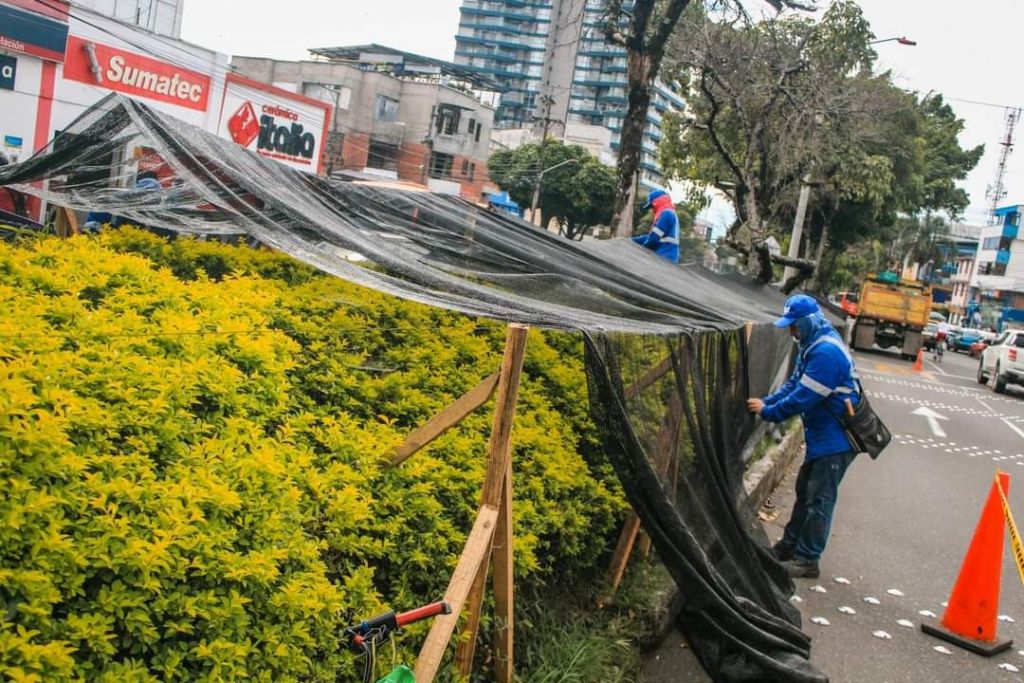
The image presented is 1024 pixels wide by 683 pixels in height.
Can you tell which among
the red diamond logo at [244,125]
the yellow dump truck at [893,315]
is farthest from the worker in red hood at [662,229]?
the yellow dump truck at [893,315]

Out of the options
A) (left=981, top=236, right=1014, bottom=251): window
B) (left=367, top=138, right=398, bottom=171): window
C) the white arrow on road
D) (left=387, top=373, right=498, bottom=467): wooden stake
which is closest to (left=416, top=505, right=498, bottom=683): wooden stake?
(left=387, top=373, right=498, bottom=467): wooden stake

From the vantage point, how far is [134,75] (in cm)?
2316

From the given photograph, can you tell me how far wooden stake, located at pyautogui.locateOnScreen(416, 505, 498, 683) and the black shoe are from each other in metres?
3.99

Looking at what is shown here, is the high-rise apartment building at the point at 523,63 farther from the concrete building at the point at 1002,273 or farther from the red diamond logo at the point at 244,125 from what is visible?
the red diamond logo at the point at 244,125

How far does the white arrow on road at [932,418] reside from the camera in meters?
14.6

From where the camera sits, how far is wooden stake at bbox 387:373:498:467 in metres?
3.32

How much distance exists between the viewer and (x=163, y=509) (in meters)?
2.37

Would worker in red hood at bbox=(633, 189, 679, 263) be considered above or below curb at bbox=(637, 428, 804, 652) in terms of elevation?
above

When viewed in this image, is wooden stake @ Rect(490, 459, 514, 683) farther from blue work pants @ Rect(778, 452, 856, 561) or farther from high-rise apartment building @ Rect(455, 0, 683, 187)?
high-rise apartment building @ Rect(455, 0, 683, 187)

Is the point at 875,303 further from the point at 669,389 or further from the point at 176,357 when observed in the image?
the point at 176,357

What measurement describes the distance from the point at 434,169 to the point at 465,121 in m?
3.59

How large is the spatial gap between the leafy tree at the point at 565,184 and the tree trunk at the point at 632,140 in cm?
4283

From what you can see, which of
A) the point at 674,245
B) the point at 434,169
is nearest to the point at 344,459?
the point at 674,245

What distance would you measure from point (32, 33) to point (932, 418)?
1937cm
